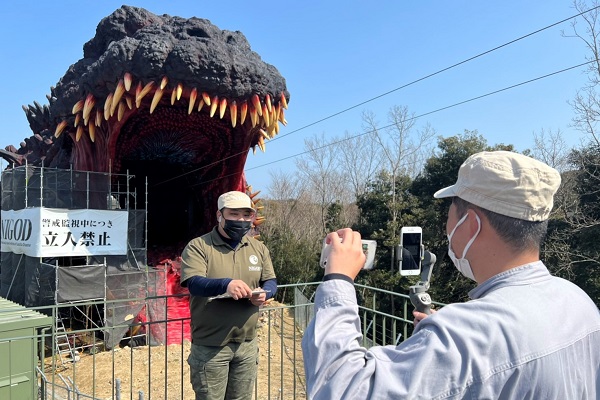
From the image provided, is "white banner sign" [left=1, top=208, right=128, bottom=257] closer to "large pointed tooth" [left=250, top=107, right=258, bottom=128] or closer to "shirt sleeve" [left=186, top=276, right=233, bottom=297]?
"large pointed tooth" [left=250, top=107, right=258, bottom=128]

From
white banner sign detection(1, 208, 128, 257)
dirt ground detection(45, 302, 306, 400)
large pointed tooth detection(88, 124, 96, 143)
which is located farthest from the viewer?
white banner sign detection(1, 208, 128, 257)

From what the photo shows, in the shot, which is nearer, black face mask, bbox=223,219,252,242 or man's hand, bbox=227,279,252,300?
man's hand, bbox=227,279,252,300

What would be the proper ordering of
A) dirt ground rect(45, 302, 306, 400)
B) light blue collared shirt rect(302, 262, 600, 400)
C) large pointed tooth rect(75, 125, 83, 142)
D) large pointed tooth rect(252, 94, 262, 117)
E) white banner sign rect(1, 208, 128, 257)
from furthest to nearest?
Answer: white banner sign rect(1, 208, 128, 257) → large pointed tooth rect(75, 125, 83, 142) → dirt ground rect(45, 302, 306, 400) → large pointed tooth rect(252, 94, 262, 117) → light blue collared shirt rect(302, 262, 600, 400)

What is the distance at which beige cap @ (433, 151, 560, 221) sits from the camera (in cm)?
79

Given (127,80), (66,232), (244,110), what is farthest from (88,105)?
(66,232)

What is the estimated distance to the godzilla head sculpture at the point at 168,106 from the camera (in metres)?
4.39

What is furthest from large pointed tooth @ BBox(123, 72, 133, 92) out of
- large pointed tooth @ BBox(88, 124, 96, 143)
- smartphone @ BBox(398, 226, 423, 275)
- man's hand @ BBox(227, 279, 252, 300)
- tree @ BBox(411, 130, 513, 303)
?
tree @ BBox(411, 130, 513, 303)

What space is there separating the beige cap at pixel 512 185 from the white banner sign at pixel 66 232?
6.52 meters

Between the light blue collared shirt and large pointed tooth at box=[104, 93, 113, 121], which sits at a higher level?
large pointed tooth at box=[104, 93, 113, 121]

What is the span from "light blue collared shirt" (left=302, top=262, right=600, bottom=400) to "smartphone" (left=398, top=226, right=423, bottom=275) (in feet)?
2.60

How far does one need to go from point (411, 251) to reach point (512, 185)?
87 centimetres

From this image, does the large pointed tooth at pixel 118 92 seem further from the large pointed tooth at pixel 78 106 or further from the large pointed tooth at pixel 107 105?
the large pointed tooth at pixel 78 106

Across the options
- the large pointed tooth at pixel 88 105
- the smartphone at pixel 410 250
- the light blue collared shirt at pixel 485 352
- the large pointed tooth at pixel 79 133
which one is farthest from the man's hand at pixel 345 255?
the large pointed tooth at pixel 79 133

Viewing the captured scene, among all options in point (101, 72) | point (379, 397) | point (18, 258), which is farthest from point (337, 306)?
point (18, 258)
